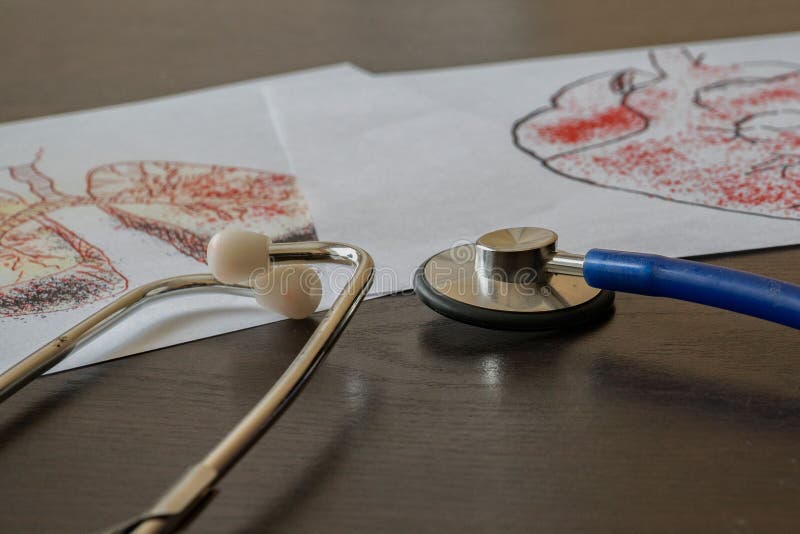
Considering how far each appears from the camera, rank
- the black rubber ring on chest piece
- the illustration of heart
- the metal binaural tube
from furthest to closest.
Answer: the illustration of heart → the black rubber ring on chest piece → the metal binaural tube

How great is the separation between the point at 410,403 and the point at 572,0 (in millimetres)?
880

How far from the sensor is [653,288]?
0.32m

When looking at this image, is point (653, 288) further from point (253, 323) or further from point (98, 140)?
point (98, 140)

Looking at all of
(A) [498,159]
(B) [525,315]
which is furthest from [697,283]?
(A) [498,159]

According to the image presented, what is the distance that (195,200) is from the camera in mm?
548

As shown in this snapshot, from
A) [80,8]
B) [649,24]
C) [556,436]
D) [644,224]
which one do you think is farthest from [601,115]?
[80,8]

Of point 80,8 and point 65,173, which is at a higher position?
point 80,8

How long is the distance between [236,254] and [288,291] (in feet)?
0.08

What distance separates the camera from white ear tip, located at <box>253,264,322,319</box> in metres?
0.36

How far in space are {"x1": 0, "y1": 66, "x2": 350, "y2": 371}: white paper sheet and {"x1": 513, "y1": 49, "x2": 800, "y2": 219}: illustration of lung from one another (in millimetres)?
188

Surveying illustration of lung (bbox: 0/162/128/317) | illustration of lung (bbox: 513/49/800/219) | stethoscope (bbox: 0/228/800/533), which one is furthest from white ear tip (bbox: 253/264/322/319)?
illustration of lung (bbox: 513/49/800/219)

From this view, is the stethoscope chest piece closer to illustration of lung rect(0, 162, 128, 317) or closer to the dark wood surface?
the dark wood surface

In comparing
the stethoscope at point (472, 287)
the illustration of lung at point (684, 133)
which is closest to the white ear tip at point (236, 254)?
the stethoscope at point (472, 287)

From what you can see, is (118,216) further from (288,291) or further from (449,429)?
(449,429)
